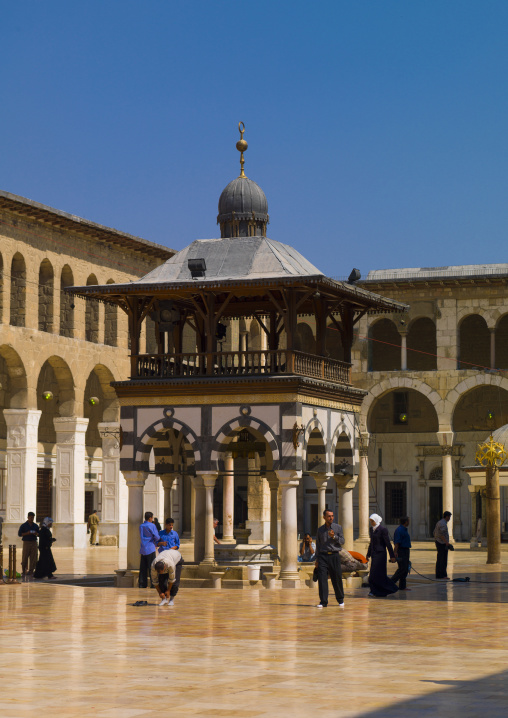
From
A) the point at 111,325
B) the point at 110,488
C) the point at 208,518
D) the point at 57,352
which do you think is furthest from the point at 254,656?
the point at 111,325

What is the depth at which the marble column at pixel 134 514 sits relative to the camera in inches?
896

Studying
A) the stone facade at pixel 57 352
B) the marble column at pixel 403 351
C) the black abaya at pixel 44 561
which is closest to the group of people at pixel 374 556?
the black abaya at pixel 44 561

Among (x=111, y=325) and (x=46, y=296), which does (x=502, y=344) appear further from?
(x=46, y=296)

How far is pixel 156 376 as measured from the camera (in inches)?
909

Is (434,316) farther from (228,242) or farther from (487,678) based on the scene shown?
(487,678)

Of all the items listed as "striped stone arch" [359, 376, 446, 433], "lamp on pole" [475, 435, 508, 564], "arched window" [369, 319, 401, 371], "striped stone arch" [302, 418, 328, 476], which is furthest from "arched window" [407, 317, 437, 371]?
"striped stone arch" [302, 418, 328, 476]

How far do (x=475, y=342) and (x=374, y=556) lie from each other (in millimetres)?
27702

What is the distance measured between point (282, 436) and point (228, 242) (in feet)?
13.8

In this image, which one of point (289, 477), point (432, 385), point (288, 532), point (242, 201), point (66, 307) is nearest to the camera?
point (288, 532)

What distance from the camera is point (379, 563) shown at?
19.4m

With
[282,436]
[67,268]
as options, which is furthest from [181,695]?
[67,268]

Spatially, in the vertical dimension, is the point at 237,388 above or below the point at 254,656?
above

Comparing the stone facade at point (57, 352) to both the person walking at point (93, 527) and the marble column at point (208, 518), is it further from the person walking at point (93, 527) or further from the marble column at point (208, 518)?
the marble column at point (208, 518)

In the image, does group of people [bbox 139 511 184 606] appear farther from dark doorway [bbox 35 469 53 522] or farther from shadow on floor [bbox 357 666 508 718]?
dark doorway [bbox 35 469 53 522]
